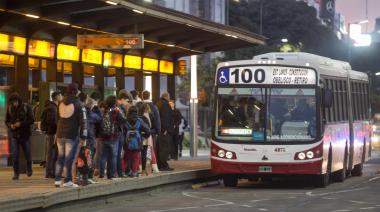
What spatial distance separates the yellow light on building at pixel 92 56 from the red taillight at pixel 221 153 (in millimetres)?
6574

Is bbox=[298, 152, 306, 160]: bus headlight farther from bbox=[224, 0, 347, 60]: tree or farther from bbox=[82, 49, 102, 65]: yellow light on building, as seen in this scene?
bbox=[224, 0, 347, 60]: tree

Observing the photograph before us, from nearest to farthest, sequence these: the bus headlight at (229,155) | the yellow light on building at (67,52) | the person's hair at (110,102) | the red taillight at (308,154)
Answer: the person's hair at (110,102) → the red taillight at (308,154) → the bus headlight at (229,155) → the yellow light on building at (67,52)

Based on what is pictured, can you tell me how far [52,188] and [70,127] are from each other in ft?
3.65

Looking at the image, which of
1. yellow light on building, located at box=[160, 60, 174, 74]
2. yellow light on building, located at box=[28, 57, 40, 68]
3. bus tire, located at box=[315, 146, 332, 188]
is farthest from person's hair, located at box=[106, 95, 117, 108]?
yellow light on building, located at box=[160, 60, 174, 74]

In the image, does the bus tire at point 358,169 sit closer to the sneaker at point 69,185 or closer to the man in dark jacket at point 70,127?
the sneaker at point 69,185

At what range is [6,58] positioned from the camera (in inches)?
938

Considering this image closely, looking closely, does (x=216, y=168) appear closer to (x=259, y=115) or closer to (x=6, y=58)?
(x=259, y=115)

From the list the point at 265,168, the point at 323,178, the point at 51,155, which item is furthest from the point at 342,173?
the point at 51,155

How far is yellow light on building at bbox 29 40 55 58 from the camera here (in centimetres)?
2423

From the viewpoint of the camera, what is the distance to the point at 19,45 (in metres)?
23.6

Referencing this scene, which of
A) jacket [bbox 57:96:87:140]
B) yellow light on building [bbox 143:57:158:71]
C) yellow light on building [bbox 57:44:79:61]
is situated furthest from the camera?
yellow light on building [bbox 143:57:158:71]

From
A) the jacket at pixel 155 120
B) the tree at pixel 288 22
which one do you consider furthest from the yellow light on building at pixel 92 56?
the tree at pixel 288 22

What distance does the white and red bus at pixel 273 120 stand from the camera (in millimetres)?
21750

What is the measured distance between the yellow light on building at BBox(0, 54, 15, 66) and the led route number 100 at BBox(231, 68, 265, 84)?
17.8 feet
